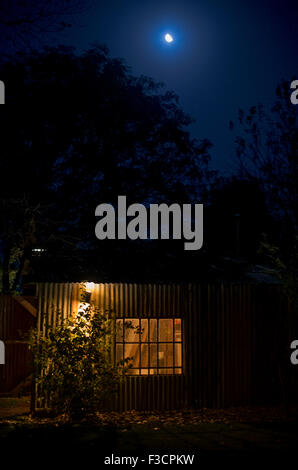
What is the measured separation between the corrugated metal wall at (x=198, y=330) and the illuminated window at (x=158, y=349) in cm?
20

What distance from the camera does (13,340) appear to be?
14289 mm

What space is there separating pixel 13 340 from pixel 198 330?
17.4 ft

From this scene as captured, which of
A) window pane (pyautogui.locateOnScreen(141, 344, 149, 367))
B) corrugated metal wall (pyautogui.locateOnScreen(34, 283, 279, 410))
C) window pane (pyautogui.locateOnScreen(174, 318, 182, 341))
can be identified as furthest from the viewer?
window pane (pyautogui.locateOnScreen(174, 318, 182, 341))

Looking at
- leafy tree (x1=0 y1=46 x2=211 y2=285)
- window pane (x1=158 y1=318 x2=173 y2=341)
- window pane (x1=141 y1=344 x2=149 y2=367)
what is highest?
leafy tree (x1=0 y1=46 x2=211 y2=285)

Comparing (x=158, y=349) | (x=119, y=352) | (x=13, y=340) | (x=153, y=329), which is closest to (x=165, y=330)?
(x=153, y=329)

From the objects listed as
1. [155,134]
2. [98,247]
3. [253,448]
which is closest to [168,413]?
[253,448]

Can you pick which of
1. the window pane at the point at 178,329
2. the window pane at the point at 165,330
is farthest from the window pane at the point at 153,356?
the window pane at the point at 178,329

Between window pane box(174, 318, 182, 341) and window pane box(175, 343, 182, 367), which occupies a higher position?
window pane box(174, 318, 182, 341)

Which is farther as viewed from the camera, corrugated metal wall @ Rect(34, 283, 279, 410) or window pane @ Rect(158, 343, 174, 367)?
window pane @ Rect(158, 343, 174, 367)

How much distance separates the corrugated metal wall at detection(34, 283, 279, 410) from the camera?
11.6 meters

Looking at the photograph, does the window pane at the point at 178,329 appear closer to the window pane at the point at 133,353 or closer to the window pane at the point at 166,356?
the window pane at the point at 166,356

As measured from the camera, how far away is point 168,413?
11.4 meters

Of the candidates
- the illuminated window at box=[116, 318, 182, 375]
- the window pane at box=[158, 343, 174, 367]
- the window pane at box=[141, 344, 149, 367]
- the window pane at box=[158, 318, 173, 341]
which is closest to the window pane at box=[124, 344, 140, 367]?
the illuminated window at box=[116, 318, 182, 375]

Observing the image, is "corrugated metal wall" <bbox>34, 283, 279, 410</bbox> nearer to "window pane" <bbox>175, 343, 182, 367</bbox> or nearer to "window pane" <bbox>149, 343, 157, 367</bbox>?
"window pane" <bbox>175, 343, 182, 367</bbox>
